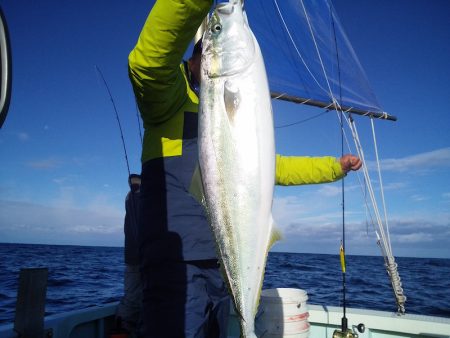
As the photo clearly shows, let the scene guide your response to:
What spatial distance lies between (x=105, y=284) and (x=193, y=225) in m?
14.7

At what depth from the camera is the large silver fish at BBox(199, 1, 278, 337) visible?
64.0 inches

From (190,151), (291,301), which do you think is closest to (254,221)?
(190,151)

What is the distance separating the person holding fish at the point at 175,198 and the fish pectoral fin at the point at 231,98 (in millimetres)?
93

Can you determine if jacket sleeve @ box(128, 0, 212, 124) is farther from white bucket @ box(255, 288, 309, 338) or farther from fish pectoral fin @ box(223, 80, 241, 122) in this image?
white bucket @ box(255, 288, 309, 338)

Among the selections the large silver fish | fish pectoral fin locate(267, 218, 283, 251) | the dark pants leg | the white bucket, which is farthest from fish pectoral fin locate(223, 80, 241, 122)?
the white bucket

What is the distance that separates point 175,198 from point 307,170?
1.18 meters

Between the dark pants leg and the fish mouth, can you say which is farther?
the dark pants leg

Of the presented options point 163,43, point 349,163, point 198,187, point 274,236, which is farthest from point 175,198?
point 349,163

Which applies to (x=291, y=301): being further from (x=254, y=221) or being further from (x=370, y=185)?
(x=370, y=185)

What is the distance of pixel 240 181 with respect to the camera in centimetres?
163

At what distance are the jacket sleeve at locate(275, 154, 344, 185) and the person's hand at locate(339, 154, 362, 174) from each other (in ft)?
0.11

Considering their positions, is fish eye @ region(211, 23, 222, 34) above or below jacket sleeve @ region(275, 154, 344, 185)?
above

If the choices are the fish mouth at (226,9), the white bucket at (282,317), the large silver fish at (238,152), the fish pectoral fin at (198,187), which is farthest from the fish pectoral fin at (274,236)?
the white bucket at (282,317)

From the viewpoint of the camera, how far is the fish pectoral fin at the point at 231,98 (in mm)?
1639
